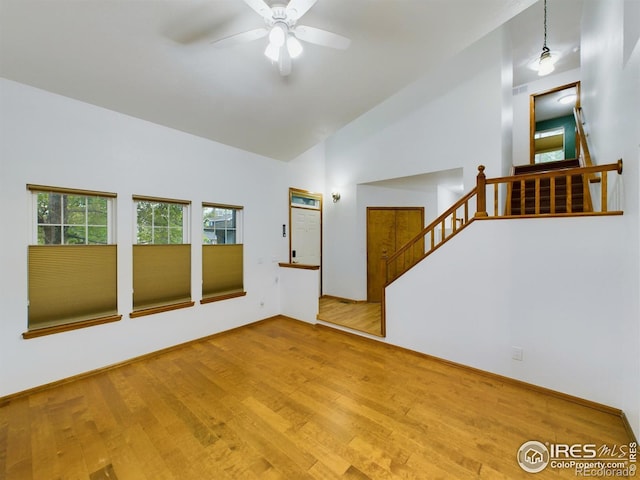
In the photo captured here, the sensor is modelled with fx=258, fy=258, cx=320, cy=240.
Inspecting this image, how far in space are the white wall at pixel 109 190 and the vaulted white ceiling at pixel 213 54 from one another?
0.80 ft

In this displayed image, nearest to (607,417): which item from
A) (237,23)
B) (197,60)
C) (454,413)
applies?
(454,413)

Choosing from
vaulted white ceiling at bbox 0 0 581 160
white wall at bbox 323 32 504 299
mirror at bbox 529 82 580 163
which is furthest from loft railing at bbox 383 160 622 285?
mirror at bbox 529 82 580 163

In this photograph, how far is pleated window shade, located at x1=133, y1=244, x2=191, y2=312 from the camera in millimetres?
3178

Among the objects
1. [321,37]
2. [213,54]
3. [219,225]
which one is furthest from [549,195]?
[219,225]

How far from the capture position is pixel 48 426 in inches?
81.7

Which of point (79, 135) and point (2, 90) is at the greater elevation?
point (2, 90)

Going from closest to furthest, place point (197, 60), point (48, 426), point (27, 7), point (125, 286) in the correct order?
point (27, 7) < point (48, 426) < point (197, 60) < point (125, 286)

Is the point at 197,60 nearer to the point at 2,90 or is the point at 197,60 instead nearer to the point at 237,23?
the point at 237,23

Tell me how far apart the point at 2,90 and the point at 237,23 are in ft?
7.30

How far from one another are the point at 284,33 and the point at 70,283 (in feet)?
10.3

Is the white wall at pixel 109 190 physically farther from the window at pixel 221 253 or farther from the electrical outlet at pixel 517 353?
the electrical outlet at pixel 517 353

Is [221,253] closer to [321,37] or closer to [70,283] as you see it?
[70,283]

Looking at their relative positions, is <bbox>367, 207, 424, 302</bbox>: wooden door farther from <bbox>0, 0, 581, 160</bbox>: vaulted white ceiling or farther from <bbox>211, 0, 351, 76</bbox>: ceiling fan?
<bbox>211, 0, 351, 76</bbox>: ceiling fan

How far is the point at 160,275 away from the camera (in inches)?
132
